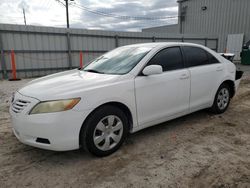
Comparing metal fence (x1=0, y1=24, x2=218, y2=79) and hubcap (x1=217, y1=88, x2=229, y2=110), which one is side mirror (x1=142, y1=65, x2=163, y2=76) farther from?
metal fence (x1=0, y1=24, x2=218, y2=79)

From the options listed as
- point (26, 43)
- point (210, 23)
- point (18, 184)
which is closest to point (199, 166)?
point (18, 184)

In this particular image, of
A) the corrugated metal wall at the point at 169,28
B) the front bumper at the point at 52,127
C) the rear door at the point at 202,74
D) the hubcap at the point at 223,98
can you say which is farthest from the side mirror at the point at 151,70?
the corrugated metal wall at the point at 169,28

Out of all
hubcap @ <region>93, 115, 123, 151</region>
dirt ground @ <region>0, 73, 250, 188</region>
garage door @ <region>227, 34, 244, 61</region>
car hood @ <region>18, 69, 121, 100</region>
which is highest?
garage door @ <region>227, 34, 244, 61</region>

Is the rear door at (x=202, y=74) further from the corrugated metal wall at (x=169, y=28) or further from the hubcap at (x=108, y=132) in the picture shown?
the corrugated metal wall at (x=169, y=28)

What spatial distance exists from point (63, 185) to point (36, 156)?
841 millimetres

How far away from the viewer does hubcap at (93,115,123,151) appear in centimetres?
269

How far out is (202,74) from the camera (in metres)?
3.86

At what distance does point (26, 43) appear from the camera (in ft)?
34.5

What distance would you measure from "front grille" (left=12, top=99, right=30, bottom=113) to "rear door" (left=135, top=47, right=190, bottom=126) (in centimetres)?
147

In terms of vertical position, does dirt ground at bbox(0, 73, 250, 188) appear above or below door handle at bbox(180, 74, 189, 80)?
below

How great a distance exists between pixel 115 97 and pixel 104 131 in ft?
1.55

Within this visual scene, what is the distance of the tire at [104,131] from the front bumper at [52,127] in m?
0.12

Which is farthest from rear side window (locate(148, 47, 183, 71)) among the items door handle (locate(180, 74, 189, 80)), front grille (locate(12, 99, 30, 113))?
front grille (locate(12, 99, 30, 113))

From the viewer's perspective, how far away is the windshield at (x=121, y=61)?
10.5 ft
